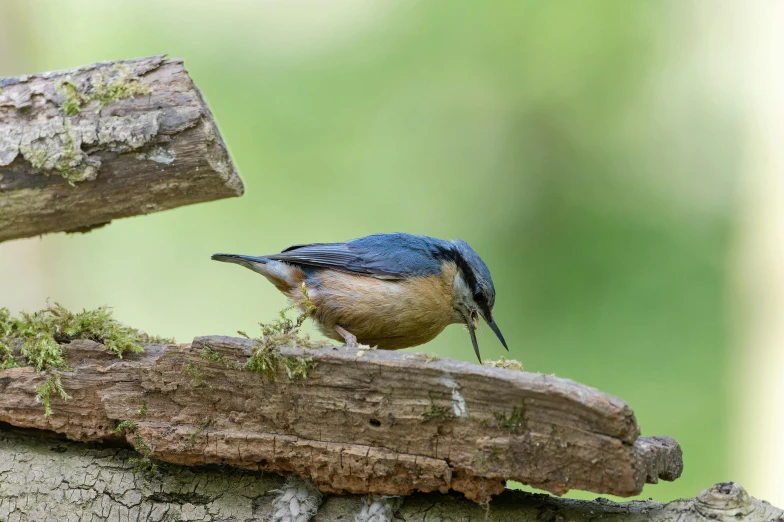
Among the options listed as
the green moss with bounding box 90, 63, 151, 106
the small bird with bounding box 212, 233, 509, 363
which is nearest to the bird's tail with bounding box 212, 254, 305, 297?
the small bird with bounding box 212, 233, 509, 363

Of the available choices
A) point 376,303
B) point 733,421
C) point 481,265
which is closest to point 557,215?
point 733,421

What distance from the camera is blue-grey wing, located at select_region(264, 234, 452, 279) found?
407 centimetres

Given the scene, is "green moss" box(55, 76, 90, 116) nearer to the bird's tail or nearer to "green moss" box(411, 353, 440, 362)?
the bird's tail

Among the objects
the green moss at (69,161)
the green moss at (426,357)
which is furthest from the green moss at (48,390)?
the green moss at (426,357)

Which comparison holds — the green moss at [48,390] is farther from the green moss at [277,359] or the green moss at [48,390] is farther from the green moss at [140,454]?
the green moss at [277,359]

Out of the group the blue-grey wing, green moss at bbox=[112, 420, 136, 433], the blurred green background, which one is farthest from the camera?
the blurred green background

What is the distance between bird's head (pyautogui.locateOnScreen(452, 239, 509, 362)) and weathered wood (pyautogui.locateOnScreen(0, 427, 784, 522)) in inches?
60.9

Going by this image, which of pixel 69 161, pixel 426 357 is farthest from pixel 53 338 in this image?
pixel 426 357

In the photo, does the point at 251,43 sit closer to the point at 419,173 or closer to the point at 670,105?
the point at 419,173

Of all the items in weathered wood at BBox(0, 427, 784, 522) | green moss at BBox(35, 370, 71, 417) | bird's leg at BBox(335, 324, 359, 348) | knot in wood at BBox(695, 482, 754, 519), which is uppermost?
green moss at BBox(35, 370, 71, 417)

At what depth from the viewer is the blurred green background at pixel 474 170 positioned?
→ 24.5 ft

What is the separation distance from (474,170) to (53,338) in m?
5.84

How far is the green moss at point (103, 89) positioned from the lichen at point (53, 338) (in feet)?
3.12

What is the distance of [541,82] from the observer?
8.01m
